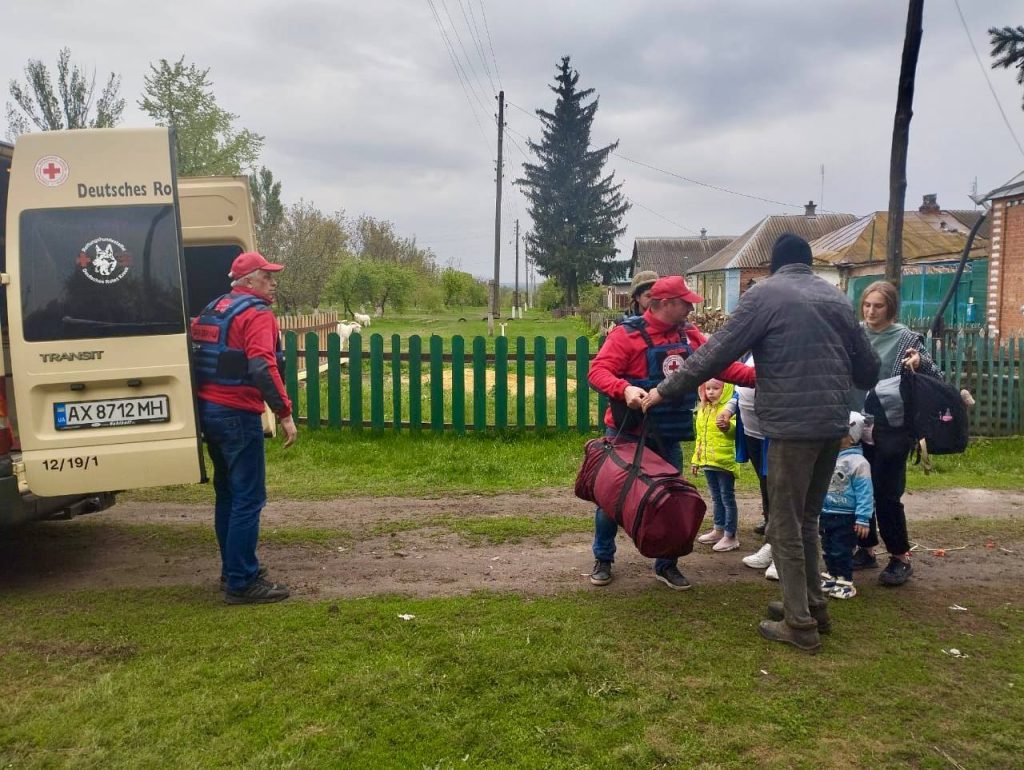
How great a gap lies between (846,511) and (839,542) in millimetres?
196

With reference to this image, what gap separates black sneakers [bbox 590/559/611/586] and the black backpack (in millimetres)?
1879

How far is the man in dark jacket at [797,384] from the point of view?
11.4 ft

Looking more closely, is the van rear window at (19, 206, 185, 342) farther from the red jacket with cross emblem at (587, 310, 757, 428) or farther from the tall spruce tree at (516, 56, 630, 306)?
the tall spruce tree at (516, 56, 630, 306)

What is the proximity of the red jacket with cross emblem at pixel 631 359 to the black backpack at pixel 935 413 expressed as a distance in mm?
900

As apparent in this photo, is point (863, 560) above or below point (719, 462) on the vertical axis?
below

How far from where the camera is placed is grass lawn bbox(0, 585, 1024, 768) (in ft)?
9.21

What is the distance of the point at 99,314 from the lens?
13.8 feet

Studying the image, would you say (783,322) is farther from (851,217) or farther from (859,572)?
(851,217)

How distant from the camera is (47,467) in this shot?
4141mm

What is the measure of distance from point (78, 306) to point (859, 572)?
482 centimetres

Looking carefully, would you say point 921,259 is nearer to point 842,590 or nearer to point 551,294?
point 842,590

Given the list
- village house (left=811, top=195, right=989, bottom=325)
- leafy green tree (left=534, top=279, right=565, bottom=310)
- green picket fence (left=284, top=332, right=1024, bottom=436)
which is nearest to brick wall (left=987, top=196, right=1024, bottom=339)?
village house (left=811, top=195, right=989, bottom=325)

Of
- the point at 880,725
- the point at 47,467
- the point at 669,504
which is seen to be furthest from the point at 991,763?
the point at 47,467

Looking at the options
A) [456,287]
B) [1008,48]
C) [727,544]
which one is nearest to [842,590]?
[727,544]
